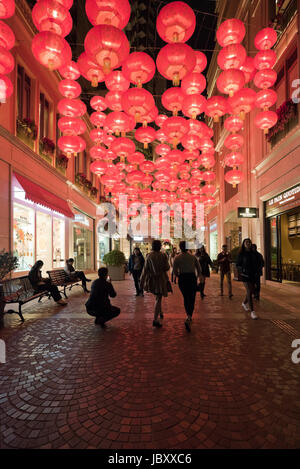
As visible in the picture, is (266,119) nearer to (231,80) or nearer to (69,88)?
(231,80)

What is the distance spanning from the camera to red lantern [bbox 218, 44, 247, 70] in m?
5.27

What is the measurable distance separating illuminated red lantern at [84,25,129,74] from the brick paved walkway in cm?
492

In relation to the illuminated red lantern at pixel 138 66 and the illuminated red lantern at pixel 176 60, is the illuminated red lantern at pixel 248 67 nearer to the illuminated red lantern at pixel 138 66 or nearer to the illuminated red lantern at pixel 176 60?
the illuminated red lantern at pixel 176 60

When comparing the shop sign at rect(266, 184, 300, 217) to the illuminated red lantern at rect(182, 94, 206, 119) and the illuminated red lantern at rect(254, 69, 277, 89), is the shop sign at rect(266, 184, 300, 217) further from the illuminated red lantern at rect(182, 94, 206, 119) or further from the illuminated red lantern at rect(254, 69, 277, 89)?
the illuminated red lantern at rect(182, 94, 206, 119)

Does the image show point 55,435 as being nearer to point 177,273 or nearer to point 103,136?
point 177,273

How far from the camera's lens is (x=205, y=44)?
1819 centimetres

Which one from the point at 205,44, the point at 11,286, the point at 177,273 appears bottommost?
the point at 11,286

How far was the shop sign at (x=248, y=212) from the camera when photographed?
11.7 m

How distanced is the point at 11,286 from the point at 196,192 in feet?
35.0

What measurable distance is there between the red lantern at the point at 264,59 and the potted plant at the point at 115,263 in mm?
10992

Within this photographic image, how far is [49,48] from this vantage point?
4281 mm

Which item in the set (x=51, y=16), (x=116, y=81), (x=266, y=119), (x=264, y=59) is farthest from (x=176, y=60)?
(x=266, y=119)
